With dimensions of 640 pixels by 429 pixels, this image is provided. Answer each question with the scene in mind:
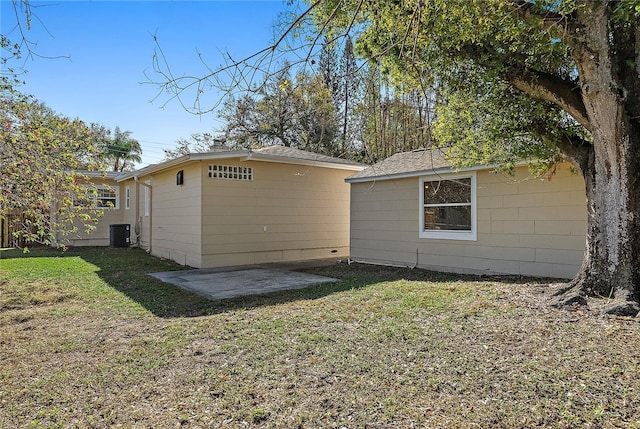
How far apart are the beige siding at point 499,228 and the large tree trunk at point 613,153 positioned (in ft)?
6.77

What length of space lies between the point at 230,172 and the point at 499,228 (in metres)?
6.31

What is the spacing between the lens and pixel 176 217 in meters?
11.2

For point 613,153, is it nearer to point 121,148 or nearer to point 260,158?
point 260,158

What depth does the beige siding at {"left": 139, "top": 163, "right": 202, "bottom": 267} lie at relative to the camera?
9961 mm

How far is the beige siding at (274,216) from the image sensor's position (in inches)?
392

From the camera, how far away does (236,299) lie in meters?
6.43

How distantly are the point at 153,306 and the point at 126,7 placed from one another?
3990mm

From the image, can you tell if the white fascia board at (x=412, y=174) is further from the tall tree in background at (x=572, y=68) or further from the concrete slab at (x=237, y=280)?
the concrete slab at (x=237, y=280)

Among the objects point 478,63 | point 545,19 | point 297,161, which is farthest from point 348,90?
point 297,161

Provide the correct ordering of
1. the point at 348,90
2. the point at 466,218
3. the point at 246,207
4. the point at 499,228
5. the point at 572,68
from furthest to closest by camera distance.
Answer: the point at 246,207 → the point at 466,218 → the point at 499,228 → the point at 348,90 → the point at 572,68

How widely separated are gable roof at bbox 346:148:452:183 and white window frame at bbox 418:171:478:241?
0.74ft

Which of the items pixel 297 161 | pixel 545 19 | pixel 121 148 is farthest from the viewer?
pixel 121 148

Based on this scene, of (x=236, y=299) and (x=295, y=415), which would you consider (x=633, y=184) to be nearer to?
(x=295, y=415)

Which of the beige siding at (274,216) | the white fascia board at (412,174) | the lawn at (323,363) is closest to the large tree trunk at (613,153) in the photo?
the lawn at (323,363)
